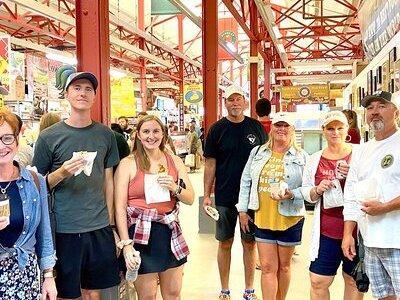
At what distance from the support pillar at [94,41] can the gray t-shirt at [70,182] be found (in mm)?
731

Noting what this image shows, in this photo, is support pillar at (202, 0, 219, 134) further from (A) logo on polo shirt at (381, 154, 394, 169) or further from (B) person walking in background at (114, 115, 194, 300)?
(A) logo on polo shirt at (381, 154, 394, 169)

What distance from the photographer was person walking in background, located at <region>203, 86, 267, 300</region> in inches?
165

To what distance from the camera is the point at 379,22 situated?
548 cm

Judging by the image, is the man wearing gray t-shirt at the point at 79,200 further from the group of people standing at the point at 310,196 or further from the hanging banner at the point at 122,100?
the hanging banner at the point at 122,100

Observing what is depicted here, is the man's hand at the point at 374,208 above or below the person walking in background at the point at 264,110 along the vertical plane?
below

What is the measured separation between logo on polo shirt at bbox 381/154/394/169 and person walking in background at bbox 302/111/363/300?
0.42m

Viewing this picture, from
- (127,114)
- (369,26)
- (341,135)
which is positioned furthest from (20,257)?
(127,114)

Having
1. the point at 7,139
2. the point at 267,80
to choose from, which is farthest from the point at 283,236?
the point at 267,80

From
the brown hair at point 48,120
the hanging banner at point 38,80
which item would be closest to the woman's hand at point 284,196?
the brown hair at point 48,120

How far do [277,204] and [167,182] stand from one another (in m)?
0.99

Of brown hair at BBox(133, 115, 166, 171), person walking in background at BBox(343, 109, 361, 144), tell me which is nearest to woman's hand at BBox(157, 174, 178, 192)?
brown hair at BBox(133, 115, 166, 171)

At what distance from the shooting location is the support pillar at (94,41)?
3.47m

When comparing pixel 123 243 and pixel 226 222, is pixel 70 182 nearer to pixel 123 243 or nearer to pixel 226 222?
pixel 123 243

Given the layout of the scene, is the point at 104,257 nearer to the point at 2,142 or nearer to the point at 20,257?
the point at 20,257
